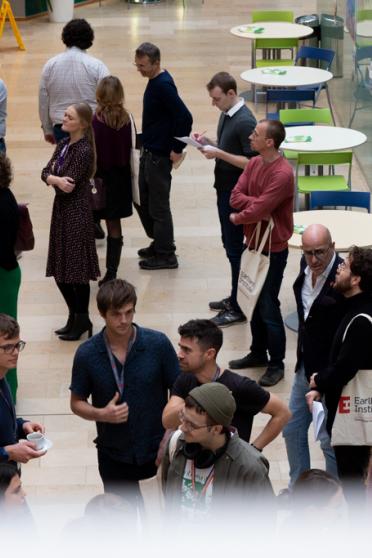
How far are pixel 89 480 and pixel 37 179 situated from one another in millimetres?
5250

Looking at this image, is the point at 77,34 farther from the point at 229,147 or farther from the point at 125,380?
the point at 125,380

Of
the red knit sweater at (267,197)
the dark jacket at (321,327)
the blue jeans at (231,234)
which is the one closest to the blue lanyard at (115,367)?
the dark jacket at (321,327)

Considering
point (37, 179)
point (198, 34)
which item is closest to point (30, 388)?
point (37, 179)

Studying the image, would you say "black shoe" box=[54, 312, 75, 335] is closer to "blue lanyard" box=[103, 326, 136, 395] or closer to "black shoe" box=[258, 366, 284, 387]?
"black shoe" box=[258, 366, 284, 387]

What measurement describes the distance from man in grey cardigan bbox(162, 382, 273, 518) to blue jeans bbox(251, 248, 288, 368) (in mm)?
3008

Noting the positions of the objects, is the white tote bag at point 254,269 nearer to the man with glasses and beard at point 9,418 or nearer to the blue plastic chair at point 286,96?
the man with glasses and beard at point 9,418

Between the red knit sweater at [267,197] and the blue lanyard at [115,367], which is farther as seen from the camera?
the red knit sweater at [267,197]

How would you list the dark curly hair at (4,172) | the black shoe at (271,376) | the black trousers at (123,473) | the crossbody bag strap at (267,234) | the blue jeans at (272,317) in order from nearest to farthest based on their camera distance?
the black trousers at (123,473) < the dark curly hair at (4,172) < the crossbody bag strap at (267,234) < the blue jeans at (272,317) < the black shoe at (271,376)

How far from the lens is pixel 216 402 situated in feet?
10.7

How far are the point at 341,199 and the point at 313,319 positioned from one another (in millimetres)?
3101

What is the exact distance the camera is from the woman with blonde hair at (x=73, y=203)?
6551mm

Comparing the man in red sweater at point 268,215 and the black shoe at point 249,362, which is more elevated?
the man in red sweater at point 268,215

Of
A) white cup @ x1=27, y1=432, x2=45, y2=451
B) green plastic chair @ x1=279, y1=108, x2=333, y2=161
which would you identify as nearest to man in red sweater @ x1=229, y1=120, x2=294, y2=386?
white cup @ x1=27, y1=432, x2=45, y2=451

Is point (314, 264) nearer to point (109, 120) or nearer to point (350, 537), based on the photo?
point (109, 120)
